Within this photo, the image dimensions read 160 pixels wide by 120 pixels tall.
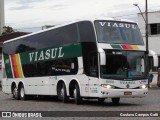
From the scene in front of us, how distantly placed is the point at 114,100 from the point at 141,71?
2.78 metres

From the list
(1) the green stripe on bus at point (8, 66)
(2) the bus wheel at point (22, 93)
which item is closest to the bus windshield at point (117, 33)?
(2) the bus wheel at point (22, 93)

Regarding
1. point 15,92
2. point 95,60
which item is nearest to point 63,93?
point 95,60

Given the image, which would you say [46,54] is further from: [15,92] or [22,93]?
[15,92]

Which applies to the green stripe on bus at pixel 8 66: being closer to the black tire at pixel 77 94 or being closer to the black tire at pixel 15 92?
the black tire at pixel 15 92

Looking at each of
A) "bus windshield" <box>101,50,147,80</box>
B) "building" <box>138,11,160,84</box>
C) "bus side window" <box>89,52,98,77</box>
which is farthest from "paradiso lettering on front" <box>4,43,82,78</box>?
"building" <box>138,11,160,84</box>

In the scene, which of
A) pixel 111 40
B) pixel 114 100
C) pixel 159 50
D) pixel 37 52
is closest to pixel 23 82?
pixel 37 52

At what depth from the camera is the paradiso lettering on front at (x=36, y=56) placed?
962 inches

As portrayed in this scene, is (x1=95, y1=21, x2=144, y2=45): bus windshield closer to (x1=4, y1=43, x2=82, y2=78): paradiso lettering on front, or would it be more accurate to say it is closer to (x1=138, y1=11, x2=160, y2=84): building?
(x1=4, y1=43, x2=82, y2=78): paradiso lettering on front

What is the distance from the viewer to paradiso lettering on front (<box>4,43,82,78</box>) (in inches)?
962

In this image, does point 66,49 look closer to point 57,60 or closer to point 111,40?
point 57,60

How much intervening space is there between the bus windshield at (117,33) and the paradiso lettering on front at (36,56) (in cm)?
141

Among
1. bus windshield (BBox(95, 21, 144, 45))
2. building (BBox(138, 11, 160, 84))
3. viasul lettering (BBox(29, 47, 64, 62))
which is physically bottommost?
viasul lettering (BBox(29, 47, 64, 62))

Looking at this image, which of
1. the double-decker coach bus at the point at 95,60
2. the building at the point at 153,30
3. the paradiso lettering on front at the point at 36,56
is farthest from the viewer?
the building at the point at 153,30

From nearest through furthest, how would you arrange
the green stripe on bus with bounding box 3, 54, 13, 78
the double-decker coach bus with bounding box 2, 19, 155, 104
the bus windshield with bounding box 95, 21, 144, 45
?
the double-decker coach bus with bounding box 2, 19, 155, 104, the bus windshield with bounding box 95, 21, 144, 45, the green stripe on bus with bounding box 3, 54, 13, 78
